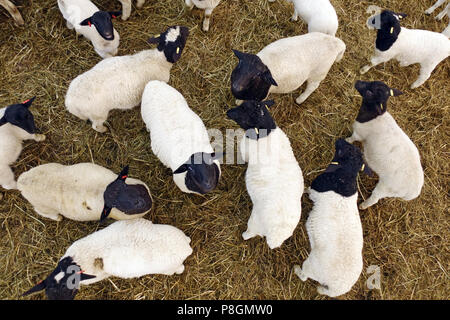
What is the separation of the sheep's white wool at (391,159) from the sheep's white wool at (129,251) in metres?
2.52

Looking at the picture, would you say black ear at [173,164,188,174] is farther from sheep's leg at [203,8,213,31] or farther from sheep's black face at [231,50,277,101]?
sheep's leg at [203,8,213,31]

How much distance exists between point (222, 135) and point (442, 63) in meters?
3.91

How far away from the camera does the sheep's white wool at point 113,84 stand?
3291 mm

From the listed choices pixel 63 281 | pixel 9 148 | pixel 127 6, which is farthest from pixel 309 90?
pixel 9 148

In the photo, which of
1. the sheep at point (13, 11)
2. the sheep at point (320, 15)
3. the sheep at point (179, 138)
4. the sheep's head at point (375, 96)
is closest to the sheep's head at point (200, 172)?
the sheep at point (179, 138)

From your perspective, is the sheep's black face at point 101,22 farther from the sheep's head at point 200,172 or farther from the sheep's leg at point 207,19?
the sheep's head at point 200,172

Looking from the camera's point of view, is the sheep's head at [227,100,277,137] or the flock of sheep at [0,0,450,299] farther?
the sheep's head at [227,100,277,137]

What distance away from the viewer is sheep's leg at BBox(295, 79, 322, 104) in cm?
409

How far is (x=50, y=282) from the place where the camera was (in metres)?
2.78

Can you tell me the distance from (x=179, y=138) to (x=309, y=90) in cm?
208

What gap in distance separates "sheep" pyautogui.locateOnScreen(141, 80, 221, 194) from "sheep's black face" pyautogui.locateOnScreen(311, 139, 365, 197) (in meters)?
1.29

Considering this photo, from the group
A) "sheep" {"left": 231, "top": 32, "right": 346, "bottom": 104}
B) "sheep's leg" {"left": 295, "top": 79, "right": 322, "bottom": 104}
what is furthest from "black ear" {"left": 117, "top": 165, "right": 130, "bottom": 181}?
"sheep's leg" {"left": 295, "top": 79, "right": 322, "bottom": 104}
